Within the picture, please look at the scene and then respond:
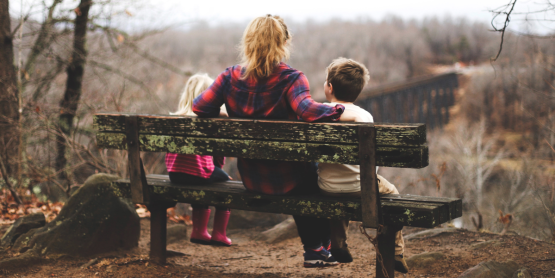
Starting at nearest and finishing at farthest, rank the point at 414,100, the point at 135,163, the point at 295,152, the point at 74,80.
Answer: the point at 295,152 < the point at 135,163 < the point at 74,80 < the point at 414,100

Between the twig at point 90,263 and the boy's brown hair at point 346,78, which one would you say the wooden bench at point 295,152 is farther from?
the twig at point 90,263

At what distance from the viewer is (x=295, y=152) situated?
2621 mm

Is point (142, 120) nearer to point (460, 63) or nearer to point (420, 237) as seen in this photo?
point (420, 237)

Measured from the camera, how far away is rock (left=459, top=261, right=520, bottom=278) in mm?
3160

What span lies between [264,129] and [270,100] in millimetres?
267

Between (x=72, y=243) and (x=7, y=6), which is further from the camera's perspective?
(x=7, y=6)

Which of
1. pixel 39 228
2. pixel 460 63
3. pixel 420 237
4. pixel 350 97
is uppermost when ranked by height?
pixel 460 63

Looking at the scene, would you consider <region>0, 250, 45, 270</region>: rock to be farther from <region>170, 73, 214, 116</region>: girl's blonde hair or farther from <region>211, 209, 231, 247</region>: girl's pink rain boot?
<region>170, 73, 214, 116</region>: girl's blonde hair

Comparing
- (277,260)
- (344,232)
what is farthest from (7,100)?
(344,232)

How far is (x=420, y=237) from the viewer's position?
15.4 ft

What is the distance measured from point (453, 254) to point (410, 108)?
1537 inches

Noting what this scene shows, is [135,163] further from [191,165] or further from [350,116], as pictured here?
[350,116]

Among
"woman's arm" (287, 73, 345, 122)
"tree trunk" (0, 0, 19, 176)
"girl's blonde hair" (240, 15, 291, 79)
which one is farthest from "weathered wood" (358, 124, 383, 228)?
"tree trunk" (0, 0, 19, 176)

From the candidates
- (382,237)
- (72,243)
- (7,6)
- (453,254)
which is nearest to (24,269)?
(72,243)
